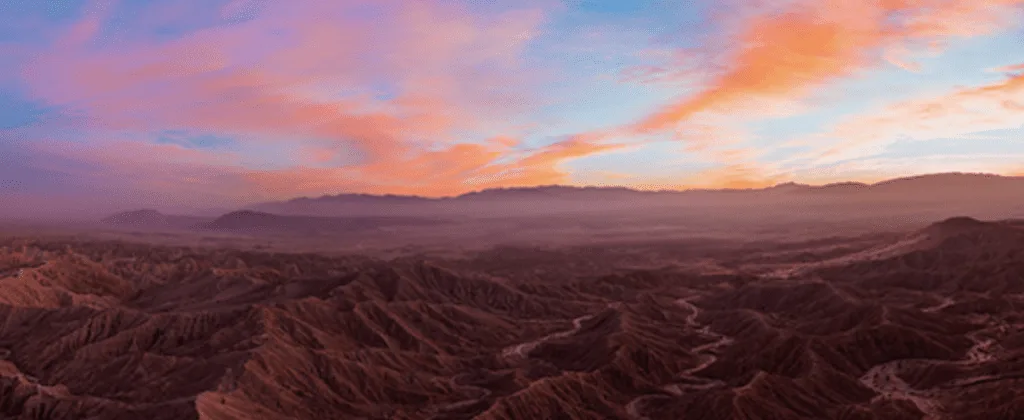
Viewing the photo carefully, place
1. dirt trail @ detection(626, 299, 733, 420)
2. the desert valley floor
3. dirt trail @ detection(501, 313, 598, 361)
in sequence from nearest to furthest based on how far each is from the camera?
the desert valley floor → dirt trail @ detection(626, 299, 733, 420) → dirt trail @ detection(501, 313, 598, 361)

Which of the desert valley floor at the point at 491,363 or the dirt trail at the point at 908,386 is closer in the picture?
the desert valley floor at the point at 491,363

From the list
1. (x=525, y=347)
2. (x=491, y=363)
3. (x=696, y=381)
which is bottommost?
(x=696, y=381)

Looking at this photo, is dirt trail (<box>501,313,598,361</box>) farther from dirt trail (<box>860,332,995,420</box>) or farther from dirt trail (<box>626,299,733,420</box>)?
dirt trail (<box>860,332,995,420</box>)

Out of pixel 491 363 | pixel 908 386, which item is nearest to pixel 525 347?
pixel 491 363

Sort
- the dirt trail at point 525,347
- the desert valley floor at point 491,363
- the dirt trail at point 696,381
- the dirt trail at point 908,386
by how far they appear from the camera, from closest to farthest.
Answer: the desert valley floor at point 491,363, the dirt trail at point 908,386, the dirt trail at point 696,381, the dirt trail at point 525,347

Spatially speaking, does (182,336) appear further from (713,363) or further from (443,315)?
(713,363)

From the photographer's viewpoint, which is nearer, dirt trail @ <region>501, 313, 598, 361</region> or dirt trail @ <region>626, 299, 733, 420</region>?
dirt trail @ <region>626, 299, 733, 420</region>

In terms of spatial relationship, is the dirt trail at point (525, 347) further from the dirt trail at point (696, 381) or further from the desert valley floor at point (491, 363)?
the dirt trail at point (696, 381)

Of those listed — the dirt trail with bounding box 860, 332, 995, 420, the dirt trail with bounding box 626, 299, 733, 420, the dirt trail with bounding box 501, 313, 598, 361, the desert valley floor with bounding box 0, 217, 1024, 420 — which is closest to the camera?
the desert valley floor with bounding box 0, 217, 1024, 420

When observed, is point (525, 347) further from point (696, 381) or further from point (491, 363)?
point (696, 381)

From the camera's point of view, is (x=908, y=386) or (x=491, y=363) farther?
(x=491, y=363)

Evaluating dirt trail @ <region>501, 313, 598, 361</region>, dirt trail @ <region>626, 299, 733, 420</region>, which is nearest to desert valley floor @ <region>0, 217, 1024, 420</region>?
dirt trail @ <region>626, 299, 733, 420</region>

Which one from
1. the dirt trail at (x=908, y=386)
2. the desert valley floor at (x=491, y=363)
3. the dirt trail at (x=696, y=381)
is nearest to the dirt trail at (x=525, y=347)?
the desert valley floor at (x=491, y=363)
